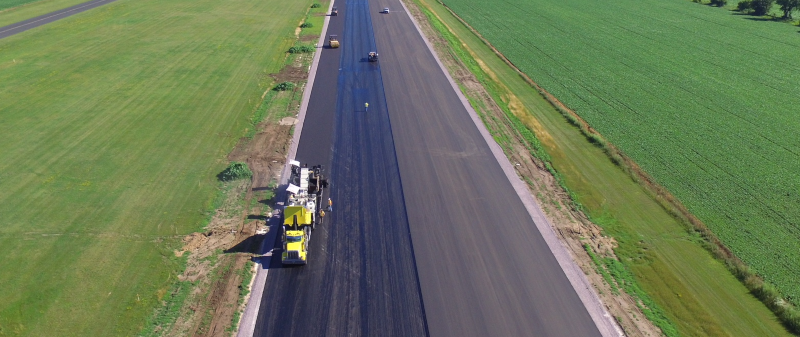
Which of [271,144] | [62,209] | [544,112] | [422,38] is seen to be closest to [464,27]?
[422,38]

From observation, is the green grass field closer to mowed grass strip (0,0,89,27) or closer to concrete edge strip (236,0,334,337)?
concrete edge strip (236,0,334,337)

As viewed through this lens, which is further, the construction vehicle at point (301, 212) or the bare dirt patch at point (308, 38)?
the bare dirt patch at point (308, 38)

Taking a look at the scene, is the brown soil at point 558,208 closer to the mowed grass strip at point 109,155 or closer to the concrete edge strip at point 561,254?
the concrete edge strip at point 561,254

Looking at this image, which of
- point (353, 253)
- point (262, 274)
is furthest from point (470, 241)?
point (262, 274)

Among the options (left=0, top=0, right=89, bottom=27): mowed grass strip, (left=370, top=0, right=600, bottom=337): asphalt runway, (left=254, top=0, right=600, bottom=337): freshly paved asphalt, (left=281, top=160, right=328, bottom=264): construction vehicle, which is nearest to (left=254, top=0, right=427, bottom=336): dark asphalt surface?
(left=254, top=0, right=600, bottom=337): freshly paved asphalt

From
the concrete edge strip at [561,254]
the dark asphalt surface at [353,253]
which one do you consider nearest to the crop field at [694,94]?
the concrete edge strip at [561,254]

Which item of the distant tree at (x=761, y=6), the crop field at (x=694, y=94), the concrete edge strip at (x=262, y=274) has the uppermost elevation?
the distant tree at (x=761, y=6)
